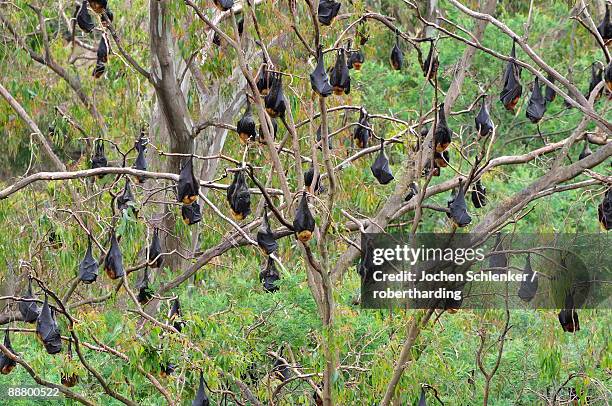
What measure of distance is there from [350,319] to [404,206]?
3.50ft

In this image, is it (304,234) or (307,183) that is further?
(307,183)

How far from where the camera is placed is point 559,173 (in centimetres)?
557

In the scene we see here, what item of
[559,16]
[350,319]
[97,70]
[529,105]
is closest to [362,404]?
[350,319]

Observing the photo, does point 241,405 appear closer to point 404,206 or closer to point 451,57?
point 404,206

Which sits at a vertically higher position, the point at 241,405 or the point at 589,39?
the point at 589,39

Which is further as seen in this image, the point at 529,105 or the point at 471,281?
the point at 529,105

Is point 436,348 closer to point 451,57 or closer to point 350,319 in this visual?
point 350,319

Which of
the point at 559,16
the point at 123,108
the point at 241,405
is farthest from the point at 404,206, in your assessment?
the point at 559,16

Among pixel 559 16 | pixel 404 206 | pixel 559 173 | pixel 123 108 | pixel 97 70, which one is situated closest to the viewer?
pixel 559 173

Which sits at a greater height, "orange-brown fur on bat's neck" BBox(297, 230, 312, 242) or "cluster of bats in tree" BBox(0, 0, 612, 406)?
"cluster of bats in tree" BBox(0, 0, 612, 406)

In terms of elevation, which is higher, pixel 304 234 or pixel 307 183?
pixel 307 183

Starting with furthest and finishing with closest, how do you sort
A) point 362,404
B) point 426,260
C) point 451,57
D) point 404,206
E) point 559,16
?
1. point 559,16
2. point 451,57
3. point 404,206
4. point 362,404
5. point 426,260

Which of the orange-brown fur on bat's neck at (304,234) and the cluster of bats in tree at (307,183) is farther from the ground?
the cluster of bats in tree at (307,183)

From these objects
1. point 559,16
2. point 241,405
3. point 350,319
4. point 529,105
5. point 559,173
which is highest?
point 559,16
